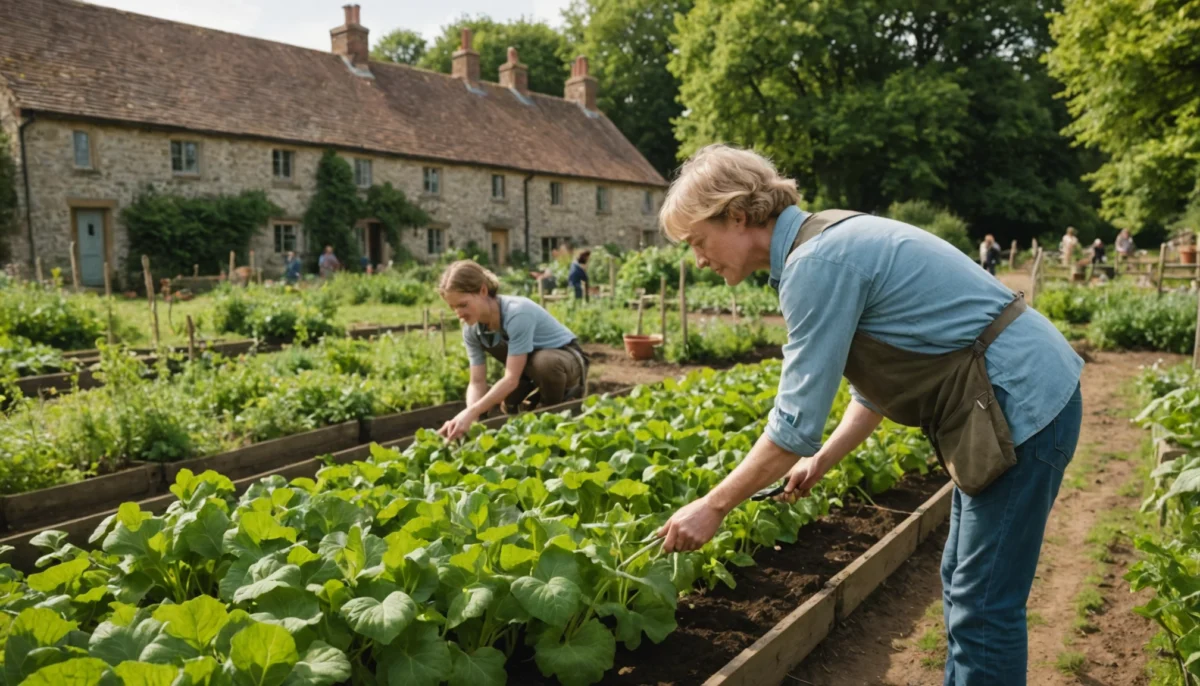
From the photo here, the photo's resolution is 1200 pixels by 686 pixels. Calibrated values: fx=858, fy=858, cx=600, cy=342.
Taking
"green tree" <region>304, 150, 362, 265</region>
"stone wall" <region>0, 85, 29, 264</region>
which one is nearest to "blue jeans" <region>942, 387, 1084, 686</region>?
"stone wall" <region>0, 85, 29, 264</region>

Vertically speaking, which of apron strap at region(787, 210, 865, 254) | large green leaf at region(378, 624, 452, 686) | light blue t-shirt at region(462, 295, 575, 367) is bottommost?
large green leaf at region(378, 624, 452, 686)

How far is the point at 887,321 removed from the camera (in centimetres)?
232

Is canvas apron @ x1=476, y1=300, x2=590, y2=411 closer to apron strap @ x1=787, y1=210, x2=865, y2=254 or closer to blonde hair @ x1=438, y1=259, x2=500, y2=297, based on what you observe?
blonde hair @ x1=438, y1=259, x2=500, y2=297

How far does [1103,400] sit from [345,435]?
827 centimetres

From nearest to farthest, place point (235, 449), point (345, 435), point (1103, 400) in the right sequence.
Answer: point (235, 449) < point (345, 435) < point (1103, 400)

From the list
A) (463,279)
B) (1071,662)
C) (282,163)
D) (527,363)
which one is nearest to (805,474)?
(1071,662)

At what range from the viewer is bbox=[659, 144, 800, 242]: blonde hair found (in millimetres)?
2389

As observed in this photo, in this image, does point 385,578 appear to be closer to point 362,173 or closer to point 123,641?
Result: point 123,641

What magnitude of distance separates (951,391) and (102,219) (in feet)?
77.7

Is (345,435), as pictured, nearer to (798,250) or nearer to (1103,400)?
(798,250)

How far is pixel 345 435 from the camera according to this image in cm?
739

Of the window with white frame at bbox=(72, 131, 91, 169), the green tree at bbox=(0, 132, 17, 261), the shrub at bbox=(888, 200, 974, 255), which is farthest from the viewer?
the shrub at bbox=(888, 200, 974, 255)

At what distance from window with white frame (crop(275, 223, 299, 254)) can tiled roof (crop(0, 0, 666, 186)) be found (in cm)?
256

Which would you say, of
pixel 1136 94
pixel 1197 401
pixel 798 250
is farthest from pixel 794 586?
pixel 1136 94
